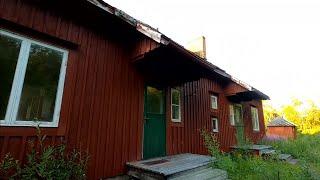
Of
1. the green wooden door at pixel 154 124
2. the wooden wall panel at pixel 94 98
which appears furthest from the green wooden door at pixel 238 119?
the wooden wall panel at pixel 94 98

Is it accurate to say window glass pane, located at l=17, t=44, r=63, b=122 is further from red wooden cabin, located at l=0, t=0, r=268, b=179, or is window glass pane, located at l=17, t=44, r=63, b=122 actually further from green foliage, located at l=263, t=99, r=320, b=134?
green foliage, located at l=263, t=99, r=320, b=134

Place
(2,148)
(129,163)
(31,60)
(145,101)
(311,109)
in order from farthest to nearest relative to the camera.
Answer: (311,109) → (145,101) → (129,163) → (31,60) → (2,148)

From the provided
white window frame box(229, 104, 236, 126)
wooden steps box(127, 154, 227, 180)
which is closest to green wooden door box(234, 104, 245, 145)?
white window frame box(229, 104, 236, 126)

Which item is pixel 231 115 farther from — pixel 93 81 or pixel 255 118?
pixel 93 81

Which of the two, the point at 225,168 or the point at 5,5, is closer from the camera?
the point at 5,5

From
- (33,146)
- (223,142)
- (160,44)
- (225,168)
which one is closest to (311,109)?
(223,142)

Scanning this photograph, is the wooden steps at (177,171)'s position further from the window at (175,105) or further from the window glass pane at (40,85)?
the window glass pane at (40,85)

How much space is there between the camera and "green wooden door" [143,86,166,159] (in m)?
6.43

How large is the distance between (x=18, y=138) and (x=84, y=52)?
233cm

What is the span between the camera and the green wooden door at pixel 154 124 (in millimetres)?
6426

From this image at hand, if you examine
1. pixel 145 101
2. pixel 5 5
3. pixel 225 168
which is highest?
pixel 5 5

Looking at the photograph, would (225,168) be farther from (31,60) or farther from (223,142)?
(31,60)

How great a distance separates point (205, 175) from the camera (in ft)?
17.3

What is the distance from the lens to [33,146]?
154 inches
